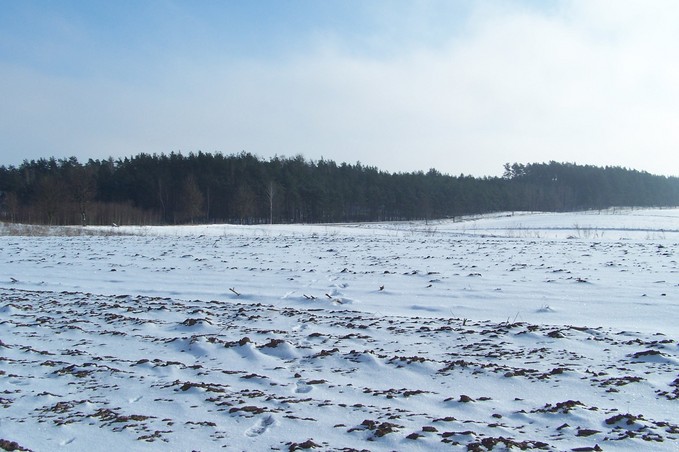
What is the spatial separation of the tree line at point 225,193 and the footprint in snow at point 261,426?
185 ft

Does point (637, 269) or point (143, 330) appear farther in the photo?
point (637, 269)

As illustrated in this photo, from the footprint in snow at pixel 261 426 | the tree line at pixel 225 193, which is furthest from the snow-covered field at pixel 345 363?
the tree line at pixel 225 193

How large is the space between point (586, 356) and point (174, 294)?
7395mm

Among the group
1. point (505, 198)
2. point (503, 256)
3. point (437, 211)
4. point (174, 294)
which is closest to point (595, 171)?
point (505, 198)

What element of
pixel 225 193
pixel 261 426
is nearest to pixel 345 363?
pixel 261 426

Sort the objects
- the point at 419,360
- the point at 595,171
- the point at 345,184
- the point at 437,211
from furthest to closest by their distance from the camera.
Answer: the point at 595,171 < the point at 437,211 < the point at 345,184 < the point at 419,360

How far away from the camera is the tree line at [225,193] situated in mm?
59156

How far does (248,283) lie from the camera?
11.1 m

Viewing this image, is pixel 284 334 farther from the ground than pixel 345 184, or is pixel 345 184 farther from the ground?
pixel 345 184

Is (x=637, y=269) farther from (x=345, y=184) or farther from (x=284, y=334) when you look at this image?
(x=345, y=184)

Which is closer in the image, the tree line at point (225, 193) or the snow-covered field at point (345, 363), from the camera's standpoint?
the snow-covered field at point (345, 363)

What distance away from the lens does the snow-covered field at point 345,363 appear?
3807 millimetres

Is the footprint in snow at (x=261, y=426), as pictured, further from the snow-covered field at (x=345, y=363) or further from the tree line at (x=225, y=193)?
the tree line at (x=225, y=193)

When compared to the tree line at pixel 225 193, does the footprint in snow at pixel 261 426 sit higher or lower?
lower
